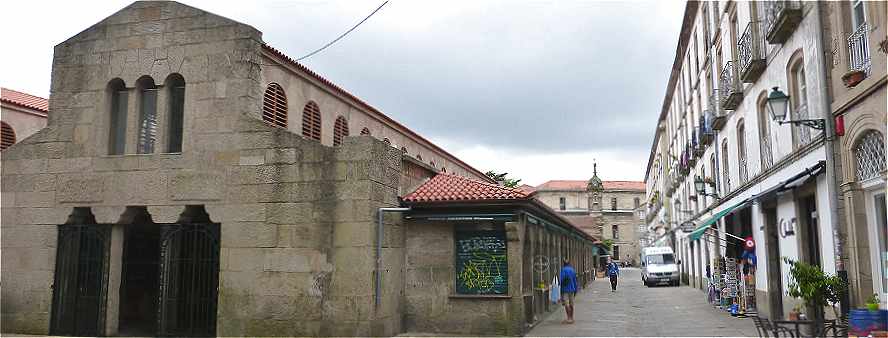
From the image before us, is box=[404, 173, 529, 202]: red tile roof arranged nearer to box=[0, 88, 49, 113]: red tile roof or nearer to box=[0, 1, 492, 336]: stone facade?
box=[0, 1, 492, 336]: stone facade

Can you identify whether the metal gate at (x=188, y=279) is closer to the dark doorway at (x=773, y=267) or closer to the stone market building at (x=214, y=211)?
the stone market building at (x=214, y=211)

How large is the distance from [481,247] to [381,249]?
87.6 inches

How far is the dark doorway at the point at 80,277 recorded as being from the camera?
1438 centimetres

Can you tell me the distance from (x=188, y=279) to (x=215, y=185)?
2.14 metres

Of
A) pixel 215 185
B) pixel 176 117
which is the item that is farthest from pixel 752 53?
pixel 176 117

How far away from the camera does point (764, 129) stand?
643 inches

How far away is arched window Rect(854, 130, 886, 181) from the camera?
31.4 ft

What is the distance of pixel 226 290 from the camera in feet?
44.8

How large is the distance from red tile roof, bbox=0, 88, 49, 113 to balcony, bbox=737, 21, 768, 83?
19.7 m

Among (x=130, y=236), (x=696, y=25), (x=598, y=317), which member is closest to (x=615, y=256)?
(x=696, y=25)

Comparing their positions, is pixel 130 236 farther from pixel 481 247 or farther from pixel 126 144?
pixel 481 247

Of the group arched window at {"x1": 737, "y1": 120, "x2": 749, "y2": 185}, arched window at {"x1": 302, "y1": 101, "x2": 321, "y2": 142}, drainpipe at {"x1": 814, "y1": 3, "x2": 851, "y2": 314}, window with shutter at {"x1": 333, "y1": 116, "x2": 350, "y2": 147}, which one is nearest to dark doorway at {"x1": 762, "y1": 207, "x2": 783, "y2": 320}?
arched window at {"x1": 737, "y1": 120, "x2": 749, "y2": 185}

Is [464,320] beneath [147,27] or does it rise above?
beneath

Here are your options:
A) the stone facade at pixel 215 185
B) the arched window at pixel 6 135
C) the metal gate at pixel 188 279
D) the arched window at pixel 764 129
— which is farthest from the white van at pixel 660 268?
the arched window at pixel 6 135
